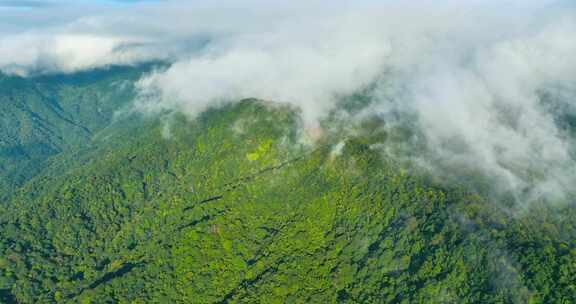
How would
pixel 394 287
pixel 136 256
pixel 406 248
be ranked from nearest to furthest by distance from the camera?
pixel 394 287
pixel 406 248
pixel 136 256

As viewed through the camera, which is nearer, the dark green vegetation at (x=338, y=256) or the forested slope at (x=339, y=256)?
the dark green vegetation at (x=338, y=256)

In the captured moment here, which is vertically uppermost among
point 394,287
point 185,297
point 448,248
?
point 448,248

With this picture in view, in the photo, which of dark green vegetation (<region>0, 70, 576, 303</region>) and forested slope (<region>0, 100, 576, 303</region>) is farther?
forested slope (<region>0, 100, 576, 303</region>)

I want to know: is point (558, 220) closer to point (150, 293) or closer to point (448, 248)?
point (448, 248)

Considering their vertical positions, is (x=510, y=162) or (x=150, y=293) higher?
(x=510, y=162)

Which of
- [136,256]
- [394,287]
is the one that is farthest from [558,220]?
[136,256]

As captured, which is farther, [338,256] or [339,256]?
[338,256]

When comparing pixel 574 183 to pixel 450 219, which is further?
pixel 574 183

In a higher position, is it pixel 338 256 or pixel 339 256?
pixel 339 256

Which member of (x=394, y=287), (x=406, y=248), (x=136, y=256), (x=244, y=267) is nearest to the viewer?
(x=394, y=287)

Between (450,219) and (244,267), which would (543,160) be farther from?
(244,267)
